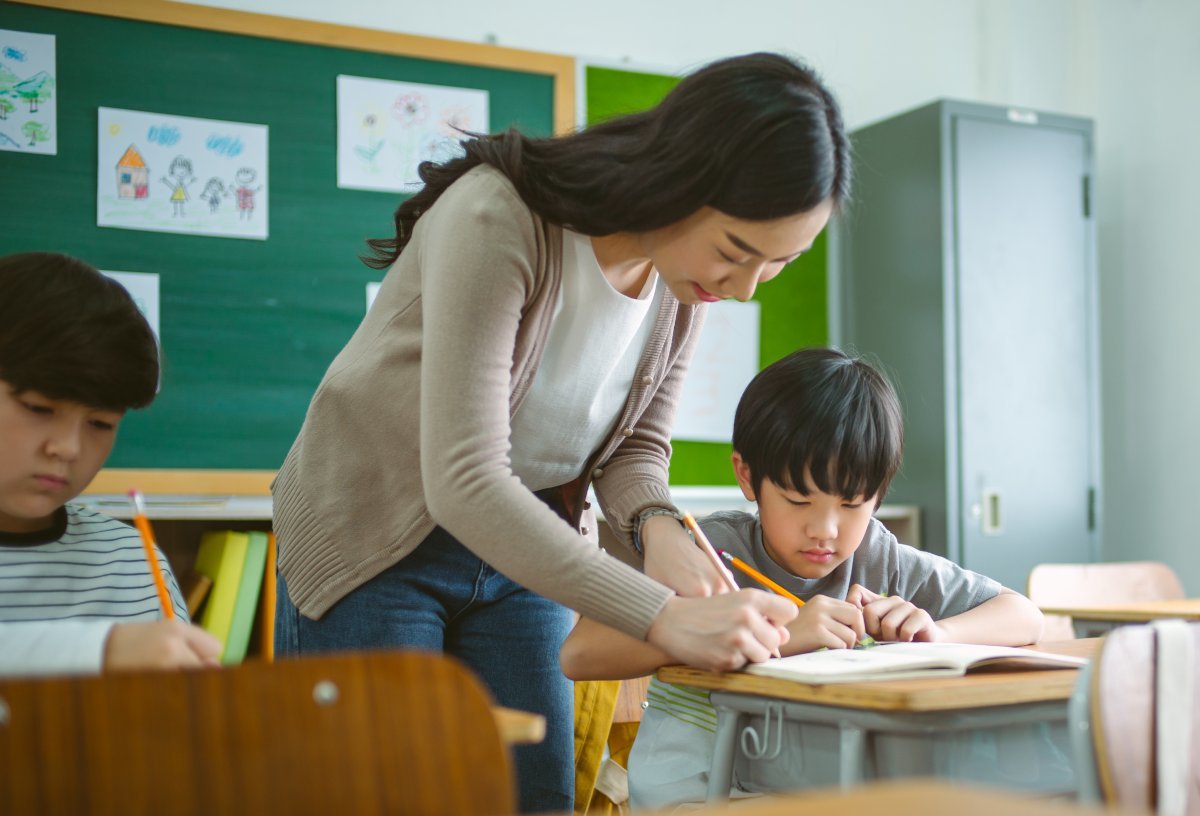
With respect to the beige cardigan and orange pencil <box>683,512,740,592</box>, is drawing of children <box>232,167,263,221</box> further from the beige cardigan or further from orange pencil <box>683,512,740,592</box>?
orange pencil <box>683,512,740,592</box>

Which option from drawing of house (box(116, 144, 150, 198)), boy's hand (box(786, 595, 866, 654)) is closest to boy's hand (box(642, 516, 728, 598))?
boy's hand (box(786, 595, 866, 654))

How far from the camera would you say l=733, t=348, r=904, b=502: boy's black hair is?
1682 mm

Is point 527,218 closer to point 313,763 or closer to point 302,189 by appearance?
point 313,763

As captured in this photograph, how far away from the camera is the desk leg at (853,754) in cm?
110

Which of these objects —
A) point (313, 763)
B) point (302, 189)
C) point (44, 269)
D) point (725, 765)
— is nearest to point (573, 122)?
point (302, 189)

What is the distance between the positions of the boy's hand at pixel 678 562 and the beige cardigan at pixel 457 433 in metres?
0.06

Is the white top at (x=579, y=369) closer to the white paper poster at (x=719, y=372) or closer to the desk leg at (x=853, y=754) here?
the desk leg at (x=853, y=754)

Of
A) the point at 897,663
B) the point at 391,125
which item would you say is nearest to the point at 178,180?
the point at 391,125

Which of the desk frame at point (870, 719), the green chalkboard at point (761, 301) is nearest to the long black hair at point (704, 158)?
the desk frame at point (870, 719)

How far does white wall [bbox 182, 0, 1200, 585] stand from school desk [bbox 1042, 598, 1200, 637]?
1.36m

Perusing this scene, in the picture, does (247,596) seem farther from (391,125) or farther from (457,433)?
(457,433)

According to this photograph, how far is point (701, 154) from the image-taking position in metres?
1.18

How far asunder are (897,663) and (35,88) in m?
2.56

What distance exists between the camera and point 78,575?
58.6 inches
